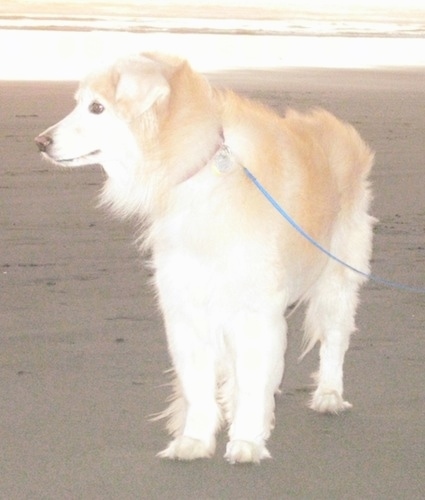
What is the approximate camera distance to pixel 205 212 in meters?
4.34

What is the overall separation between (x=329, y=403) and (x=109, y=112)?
1.74 m

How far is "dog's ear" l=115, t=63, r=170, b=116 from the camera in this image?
167 inches

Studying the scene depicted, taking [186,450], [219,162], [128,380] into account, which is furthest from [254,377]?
[128,380]

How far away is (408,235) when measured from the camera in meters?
8.71

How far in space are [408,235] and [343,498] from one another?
480 cm

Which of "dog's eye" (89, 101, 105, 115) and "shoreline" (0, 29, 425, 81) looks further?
"shoreline" (0, 29, 425, 81)

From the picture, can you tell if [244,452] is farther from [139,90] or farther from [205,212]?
[139,90]

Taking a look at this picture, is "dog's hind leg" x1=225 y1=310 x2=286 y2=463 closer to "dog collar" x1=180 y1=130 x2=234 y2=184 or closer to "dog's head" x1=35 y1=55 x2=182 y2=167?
"dog collar" x1=180 y1=130 x2=234 y2=184

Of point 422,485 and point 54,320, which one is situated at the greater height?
point 422,485

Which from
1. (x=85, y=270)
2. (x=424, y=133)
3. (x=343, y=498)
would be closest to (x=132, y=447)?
(x=343, y=498)

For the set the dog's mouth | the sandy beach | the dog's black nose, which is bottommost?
the sandy beach

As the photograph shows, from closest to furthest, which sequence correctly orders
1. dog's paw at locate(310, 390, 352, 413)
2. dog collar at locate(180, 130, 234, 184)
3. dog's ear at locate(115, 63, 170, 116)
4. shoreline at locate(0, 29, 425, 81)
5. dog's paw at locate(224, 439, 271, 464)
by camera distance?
dog's ear at locate(115, 63, 170, 116) < dog collar at locate(180, 130, 234, 184) < dog's paw at locate(224, 439, 271, 464) < dog's paw at locate(310, 390, 352, 413) < shoreline at locate(0, 29, 425, 81)

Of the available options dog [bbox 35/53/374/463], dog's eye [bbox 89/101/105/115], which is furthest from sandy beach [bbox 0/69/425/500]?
dog's eye [bbox 89/101/105/115]

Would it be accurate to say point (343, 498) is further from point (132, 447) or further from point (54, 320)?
point (54, 320)
